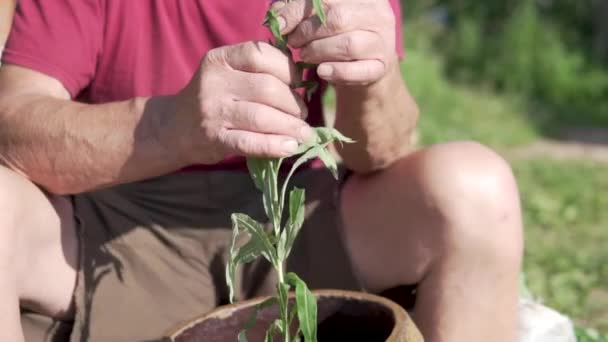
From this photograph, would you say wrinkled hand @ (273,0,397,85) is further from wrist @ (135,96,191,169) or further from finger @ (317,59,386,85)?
wrist @ (135,96,191,169)

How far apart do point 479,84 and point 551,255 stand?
4.53 m

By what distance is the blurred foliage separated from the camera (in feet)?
25.4

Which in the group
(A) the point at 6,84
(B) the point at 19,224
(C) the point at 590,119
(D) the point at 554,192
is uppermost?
(A) the point at 6,84

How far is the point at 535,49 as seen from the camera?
814 cm

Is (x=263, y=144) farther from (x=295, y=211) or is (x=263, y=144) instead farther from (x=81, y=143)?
(x=81, y=143)

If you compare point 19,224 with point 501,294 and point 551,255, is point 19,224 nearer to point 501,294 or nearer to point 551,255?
point 501,294

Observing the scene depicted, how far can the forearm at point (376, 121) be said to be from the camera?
1.87 m

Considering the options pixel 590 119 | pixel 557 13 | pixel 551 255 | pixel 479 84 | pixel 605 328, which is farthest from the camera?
pixel 557 13

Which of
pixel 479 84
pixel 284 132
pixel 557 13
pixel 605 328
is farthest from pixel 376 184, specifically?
pixel 557 13

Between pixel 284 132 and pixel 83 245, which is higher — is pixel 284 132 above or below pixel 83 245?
above

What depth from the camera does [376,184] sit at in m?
2.00

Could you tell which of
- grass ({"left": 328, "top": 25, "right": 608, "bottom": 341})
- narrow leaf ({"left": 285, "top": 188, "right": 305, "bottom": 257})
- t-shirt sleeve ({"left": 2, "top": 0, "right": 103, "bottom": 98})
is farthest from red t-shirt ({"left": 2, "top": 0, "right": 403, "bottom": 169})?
grass ({"left": 328, "top": 25, "right": 608, "bottom": 341})

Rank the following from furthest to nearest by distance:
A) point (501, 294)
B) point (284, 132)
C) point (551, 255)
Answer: point (551, 255), point (501, 294), point (284, 132)

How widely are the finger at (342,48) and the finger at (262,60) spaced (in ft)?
0.12
